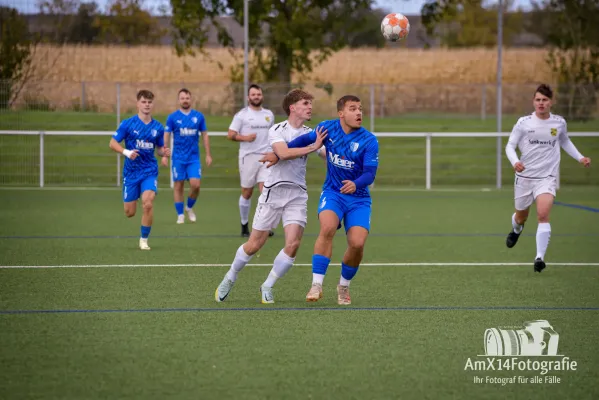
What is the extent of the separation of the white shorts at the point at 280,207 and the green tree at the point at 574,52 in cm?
1954

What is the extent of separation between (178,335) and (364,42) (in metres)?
25.5

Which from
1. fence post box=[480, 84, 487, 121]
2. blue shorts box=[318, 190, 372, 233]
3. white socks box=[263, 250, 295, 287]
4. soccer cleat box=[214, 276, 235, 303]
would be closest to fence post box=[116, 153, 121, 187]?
fence post box=[480, 84, 487, 121]

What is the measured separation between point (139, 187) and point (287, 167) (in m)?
4.71

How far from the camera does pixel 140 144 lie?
13.5 m

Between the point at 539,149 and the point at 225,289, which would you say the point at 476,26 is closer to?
the point at 539,149

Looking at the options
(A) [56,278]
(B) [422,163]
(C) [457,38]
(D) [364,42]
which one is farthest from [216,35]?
(A) [56,278]

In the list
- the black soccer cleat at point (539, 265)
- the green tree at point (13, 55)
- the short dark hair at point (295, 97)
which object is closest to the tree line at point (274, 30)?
the green tree at point (13, 55)

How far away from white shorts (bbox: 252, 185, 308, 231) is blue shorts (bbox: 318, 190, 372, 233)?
24 centimetres

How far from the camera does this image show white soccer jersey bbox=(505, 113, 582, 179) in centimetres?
A: 1199

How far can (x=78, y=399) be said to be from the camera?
5812 mm

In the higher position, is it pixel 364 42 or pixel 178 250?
pixel 364 42

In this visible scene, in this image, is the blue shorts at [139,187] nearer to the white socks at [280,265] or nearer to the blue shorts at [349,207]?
the white socks at [280,265]

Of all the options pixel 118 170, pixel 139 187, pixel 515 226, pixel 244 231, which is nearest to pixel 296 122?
pixel 515 226

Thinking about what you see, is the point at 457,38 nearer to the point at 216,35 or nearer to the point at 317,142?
the point at 216,35
